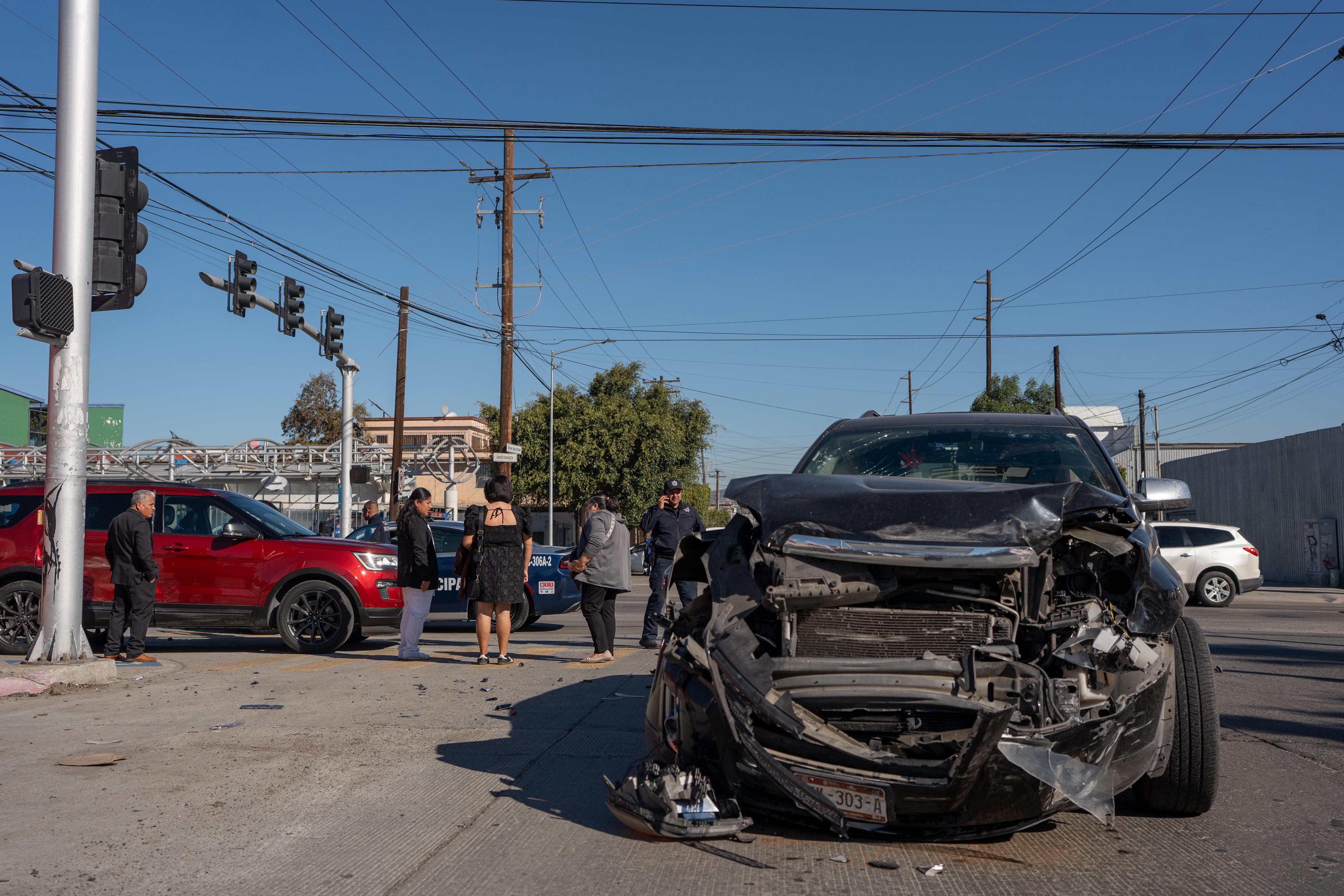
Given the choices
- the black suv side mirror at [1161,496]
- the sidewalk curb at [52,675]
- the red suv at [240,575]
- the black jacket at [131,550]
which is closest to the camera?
the black suv side mirror at [1161,496]

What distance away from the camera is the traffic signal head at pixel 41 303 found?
804 centimetres

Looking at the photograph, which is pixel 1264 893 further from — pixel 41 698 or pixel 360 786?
pixel 41 698

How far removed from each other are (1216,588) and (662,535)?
498 inches

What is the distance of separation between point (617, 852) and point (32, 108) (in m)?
13.0

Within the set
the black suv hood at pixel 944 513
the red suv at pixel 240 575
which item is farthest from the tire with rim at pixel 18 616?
the black suv hood at pixel 944 513

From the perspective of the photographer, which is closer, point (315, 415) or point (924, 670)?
point (924, 670)

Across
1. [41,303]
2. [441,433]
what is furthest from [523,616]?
[441,433]

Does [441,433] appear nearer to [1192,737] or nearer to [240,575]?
[240,575]

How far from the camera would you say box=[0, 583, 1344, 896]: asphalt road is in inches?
146

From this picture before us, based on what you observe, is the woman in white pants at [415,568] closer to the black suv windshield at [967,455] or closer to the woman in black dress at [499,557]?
the woman in black dress at [499,557]

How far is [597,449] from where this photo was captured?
44562 mm

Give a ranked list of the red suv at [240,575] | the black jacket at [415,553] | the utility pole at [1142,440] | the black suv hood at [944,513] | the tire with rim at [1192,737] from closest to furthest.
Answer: the black suv hood at [944,513] < the tire with rim at [1192,737] < the black jacket at [415,553] < the red suv at [240,575] < the utility pole at [1142,440]

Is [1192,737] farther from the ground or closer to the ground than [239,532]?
closer to the ground

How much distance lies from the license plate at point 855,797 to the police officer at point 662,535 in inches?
282
